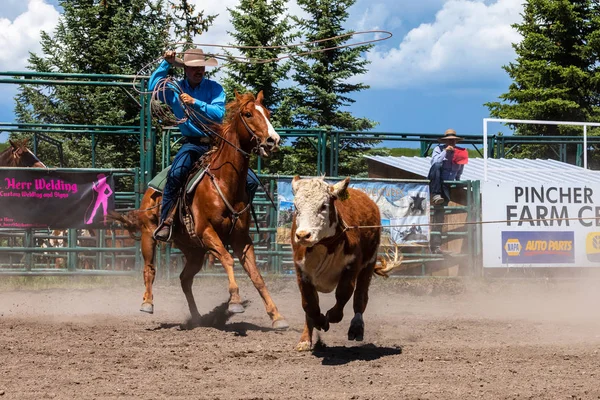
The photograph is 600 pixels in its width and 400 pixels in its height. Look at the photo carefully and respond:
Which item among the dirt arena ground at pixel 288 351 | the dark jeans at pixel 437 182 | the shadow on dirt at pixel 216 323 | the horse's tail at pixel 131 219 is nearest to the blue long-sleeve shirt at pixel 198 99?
the horse's tail at pixel 131 219

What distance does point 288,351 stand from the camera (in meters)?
6.34

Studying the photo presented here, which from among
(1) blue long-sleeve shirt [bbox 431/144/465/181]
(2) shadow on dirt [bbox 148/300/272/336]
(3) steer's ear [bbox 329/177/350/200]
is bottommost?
(2) shadow on dirt [bbox 148/300/272/336]

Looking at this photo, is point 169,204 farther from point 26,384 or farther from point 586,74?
point 586,74

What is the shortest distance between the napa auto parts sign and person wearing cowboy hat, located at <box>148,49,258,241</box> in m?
5.57

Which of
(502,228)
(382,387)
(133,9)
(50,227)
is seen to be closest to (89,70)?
(133,9)

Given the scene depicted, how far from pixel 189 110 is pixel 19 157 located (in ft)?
20.6

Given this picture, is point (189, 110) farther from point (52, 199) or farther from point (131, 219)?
point (52, 199)

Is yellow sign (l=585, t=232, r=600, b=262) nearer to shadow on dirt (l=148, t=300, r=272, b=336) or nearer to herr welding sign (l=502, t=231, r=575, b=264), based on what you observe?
herr welding sign (l=502, t=231, r=575, b=264)

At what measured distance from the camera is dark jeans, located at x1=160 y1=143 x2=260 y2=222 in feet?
27.3

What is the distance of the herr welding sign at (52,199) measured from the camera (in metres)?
11.7

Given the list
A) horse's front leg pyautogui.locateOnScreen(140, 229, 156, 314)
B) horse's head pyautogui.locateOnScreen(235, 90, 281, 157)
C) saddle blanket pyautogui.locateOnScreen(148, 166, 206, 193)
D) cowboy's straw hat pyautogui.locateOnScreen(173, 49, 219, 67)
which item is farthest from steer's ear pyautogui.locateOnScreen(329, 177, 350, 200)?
horse's front leg pyautogui.locateOnScreen(140, 229, 156, 314)

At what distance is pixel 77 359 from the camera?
5.99 m

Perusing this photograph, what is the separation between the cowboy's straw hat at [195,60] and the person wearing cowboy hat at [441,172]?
5.38m

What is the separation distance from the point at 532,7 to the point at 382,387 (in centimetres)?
3131
